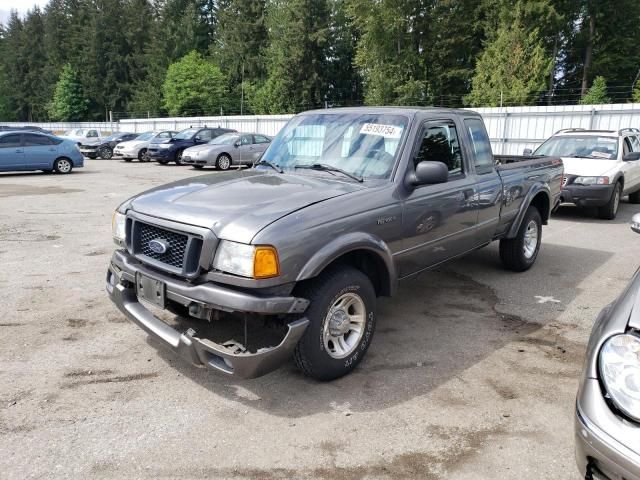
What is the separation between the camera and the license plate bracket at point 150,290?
326cm

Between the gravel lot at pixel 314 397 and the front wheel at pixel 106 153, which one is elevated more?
the front wheel at pixel 106 153

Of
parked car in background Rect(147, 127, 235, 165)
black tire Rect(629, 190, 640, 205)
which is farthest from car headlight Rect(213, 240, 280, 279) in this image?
parked car in background Rect(147, 127, 235, 165)

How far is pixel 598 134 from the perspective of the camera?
10930 millimetres

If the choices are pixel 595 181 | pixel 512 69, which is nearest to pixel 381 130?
pixel 595 181

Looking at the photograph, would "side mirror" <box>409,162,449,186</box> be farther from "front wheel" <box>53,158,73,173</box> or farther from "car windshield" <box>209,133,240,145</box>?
"front wheel" <box>53,158,73,173</box>

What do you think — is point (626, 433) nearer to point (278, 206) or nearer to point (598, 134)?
point (278, 206)

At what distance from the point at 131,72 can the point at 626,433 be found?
76123 millimetres

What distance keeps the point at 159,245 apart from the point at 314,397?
1.46m

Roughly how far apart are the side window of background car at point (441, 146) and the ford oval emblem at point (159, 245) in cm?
213

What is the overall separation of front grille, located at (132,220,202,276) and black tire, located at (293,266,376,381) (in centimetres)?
71

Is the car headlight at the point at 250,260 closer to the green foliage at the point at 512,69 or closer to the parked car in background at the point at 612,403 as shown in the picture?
the parked car in background at the point at 612,403

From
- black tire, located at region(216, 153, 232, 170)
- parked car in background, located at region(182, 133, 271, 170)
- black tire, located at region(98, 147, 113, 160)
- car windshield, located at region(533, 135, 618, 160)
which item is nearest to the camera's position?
car windshield, located at region(533, 135, 618, 160)

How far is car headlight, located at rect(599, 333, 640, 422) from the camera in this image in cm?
191

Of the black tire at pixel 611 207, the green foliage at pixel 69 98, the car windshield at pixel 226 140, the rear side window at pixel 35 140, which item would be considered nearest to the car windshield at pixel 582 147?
the black tire at pixel 611 207
